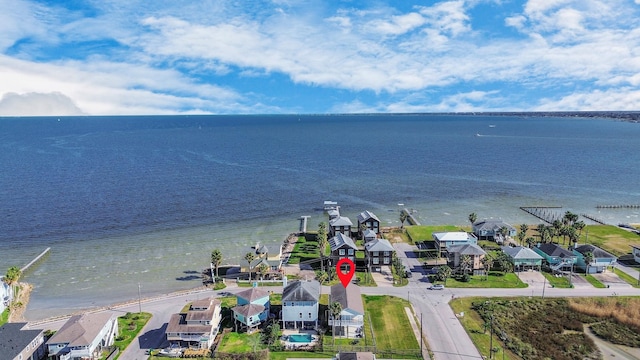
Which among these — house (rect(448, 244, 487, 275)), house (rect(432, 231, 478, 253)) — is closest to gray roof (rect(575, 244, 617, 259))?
house (rect(432, 231, 478, 253))

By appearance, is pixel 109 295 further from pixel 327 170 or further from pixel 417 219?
pixel 327 170

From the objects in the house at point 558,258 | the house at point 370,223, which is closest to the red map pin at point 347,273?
the house at point 370,223

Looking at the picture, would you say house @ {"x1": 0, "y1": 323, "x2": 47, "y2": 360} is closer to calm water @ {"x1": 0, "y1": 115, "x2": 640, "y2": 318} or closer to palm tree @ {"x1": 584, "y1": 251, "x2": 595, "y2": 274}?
calm water @ {"x1": 0, "y1": 115, "x2": 640, "y2": 318}

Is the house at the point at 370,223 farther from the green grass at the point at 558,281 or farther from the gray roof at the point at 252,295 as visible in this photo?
the gray roof at the point at 252,295

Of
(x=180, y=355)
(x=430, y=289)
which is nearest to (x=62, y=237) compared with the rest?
(x=180, y=355)

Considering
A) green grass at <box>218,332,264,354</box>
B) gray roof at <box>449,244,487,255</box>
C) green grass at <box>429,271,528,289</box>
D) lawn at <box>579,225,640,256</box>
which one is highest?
gray roof at <box>449,244,487,255</box>
